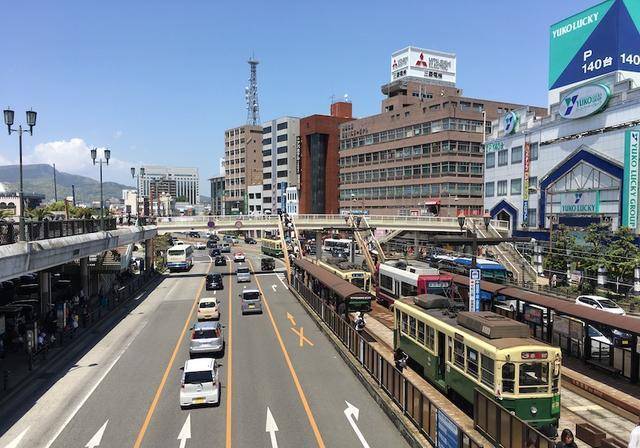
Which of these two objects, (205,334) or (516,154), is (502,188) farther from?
(205,334)

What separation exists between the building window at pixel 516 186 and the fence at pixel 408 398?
4852 cm

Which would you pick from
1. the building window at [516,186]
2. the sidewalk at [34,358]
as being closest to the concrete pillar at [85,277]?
the sidewalk at [34,358]

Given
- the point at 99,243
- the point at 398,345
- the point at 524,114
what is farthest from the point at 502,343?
the point at 524,114

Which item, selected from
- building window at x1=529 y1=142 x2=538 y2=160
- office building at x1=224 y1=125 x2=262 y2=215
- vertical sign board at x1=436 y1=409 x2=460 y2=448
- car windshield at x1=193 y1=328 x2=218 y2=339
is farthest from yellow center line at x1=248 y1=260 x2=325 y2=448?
office building at x1=224 y1=125 x2=262 y2=215

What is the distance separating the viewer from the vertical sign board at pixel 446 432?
1341 cm

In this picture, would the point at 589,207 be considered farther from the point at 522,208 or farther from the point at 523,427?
the point at 523,427

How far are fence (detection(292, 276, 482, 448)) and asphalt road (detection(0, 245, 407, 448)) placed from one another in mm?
907

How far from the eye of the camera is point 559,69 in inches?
2798

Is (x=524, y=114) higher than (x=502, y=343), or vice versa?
(x=524, y=114)

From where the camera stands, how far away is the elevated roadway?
22.7 m

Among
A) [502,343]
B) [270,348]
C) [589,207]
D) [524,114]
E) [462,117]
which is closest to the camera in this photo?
[502,343]

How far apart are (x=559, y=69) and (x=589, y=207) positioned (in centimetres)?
2378

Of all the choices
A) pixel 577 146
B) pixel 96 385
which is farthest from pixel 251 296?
pixel 577 146

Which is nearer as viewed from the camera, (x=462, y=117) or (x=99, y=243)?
(x=99, y=243)
